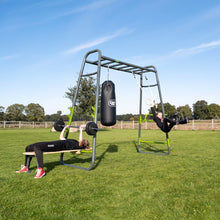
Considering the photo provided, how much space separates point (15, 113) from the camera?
89.5 metres

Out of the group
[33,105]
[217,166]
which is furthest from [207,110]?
[217,166]

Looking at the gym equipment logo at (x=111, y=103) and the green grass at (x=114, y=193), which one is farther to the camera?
the gym equipment logo at (x=111, y=103)

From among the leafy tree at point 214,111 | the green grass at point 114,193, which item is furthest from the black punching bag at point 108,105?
the leafy tree at point 214,111

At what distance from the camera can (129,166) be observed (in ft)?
20.9

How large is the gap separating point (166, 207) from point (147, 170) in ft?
8.14

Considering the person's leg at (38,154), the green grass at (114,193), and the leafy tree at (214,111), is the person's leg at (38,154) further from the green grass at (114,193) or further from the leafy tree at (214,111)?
the leafy tree at (214,111)

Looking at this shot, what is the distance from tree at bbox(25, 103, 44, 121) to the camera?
8832 centimetres

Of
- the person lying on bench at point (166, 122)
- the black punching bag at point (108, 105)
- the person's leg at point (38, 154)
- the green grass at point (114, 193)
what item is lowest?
the green grass at point (114, 193)

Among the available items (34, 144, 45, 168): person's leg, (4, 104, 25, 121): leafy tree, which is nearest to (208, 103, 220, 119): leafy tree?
(4, 104, 25, 121): leafy tree

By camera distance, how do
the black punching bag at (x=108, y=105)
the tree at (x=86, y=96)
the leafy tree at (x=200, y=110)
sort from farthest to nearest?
the leafy tree at (x=200, y=110) < the tree at (x=86, y=96) < the black punching bag at (x=108, y=105)

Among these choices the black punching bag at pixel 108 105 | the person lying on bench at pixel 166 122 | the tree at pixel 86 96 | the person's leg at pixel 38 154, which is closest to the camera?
the person's leg at pixel 38 154

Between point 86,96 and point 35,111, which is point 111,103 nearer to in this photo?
point 86,96

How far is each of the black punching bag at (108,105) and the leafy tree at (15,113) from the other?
89198 mm

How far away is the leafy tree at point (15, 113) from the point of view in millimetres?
88125
